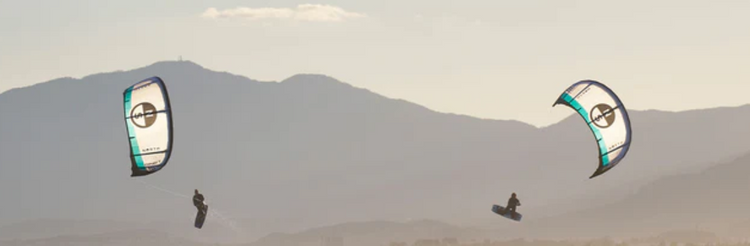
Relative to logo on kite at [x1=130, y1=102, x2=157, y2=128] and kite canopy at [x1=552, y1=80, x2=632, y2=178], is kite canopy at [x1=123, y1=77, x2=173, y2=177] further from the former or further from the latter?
kite canopy at [x1=552, y1=80, x2=632, y2=178]

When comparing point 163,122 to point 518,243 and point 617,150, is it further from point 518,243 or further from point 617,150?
point 518,243

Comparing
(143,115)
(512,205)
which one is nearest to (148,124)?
(143,115)

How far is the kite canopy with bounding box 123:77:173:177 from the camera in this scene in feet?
162

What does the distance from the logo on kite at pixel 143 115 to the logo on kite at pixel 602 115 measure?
17979mm

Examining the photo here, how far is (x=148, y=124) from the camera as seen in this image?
5053 centimetres

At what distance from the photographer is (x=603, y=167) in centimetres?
5078

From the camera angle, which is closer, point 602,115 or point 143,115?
point 143,115

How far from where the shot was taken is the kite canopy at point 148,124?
4925cm

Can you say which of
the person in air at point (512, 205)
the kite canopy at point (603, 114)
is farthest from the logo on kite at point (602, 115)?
the person in air at point (512, 205)

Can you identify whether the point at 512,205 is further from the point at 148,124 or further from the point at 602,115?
the point at 148,124

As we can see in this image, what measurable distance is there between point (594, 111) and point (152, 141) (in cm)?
1819

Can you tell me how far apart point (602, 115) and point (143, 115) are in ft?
61.4

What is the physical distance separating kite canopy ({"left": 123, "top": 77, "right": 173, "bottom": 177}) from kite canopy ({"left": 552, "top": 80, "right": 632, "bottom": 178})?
50.8 feet

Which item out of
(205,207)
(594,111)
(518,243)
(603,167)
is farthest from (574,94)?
(518,243)
